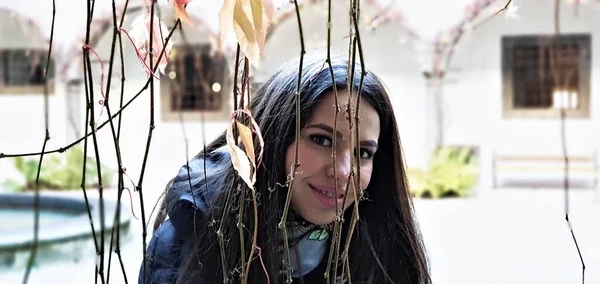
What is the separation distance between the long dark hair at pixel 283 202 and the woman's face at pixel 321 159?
0.8 inches

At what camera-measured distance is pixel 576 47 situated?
6.59 meters

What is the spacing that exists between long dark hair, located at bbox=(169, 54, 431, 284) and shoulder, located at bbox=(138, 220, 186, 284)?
36 millimetres

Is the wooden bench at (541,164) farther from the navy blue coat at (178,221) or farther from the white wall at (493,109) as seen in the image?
the navy blue coat at (178,221)

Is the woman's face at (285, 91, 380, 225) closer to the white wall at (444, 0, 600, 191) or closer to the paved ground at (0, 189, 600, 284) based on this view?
the paved ground at (0, 189, 600, 284)

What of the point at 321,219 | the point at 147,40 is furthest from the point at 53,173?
the point at 147,40

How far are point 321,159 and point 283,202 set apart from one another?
0.14 metres

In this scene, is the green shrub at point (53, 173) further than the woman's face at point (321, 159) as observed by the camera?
Yes

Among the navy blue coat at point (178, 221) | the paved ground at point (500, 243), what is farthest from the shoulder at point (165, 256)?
the paved ground at point (500, 243)

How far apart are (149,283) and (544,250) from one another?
3.47m

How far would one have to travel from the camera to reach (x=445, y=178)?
6176 millimetres

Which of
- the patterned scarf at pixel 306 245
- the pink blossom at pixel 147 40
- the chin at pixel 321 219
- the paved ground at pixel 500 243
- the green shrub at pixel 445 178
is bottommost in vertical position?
the paved ground at pixel 500 243

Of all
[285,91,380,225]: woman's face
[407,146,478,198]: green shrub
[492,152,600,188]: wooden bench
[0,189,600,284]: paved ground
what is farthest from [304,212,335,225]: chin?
[492,152,600,188]: wooden bench

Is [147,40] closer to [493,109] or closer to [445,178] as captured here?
[445,178]

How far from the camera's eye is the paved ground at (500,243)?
3217 millimetres
